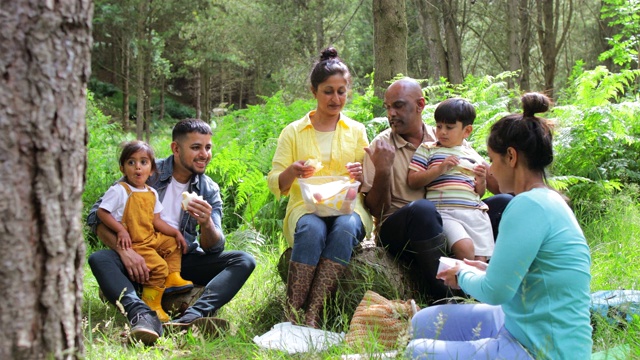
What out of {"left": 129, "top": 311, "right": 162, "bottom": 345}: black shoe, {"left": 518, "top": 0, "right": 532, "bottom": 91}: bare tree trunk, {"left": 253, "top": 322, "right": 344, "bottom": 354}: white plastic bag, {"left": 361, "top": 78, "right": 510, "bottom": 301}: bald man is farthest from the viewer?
{"left": 518, "top": 0, "right": 532, "bottom": 91}: bare tree trunk

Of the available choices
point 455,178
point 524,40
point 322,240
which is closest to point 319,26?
point 524,40

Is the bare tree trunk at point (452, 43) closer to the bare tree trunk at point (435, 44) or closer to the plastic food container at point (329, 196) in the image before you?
the bare tree trunk at point (435, 44)

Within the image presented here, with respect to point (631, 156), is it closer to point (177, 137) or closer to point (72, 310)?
point (177, 137)

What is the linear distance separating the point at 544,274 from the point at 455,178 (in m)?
1.52

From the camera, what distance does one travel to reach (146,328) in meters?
3.49

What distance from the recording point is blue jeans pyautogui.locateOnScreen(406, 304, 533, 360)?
2.60 m

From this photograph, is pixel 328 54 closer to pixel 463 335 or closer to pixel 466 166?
pixel 466 166

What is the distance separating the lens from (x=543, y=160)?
2646 mm

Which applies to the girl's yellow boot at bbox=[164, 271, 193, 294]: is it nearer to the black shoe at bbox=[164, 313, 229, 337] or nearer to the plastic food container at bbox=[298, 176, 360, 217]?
the black shoe at bbox=[164, 313, 229, 337]

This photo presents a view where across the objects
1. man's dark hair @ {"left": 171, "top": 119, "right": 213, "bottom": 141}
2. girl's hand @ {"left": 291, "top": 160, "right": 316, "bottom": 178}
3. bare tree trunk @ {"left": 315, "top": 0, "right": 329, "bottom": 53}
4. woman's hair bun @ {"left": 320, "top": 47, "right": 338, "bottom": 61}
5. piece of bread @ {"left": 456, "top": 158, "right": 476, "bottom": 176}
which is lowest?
girl's hand @ {"left": 291, "top": 160, "right": 316, "bottom": 178}

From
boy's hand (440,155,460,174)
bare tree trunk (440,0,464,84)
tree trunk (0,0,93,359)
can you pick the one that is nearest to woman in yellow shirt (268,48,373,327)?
boy's hand (440,155,460,174)

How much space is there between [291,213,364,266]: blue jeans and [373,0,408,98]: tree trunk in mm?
3234

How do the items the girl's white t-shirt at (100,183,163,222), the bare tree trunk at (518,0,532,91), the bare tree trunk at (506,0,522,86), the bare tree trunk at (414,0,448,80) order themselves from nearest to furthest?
the girl's white t-shirt at (100,183,163,222) → the bare tree trunk at (506,0,522,86) → the bare tree trunk at (414,0,448,80) → the bare tree trunk at (518,0,532,91)

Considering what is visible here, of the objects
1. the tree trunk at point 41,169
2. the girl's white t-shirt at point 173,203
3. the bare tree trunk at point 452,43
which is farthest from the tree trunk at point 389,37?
the bare tree trunk at point 452,43
